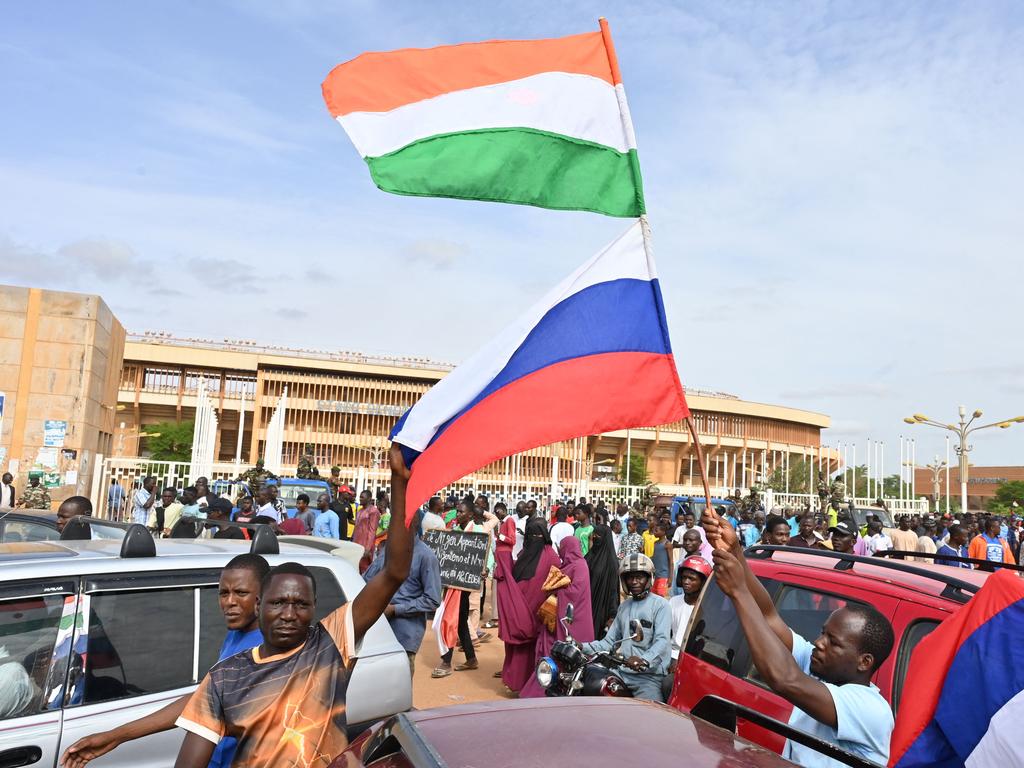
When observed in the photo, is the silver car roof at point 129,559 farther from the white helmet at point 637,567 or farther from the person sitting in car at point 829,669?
the person sitting in car at point 829,669

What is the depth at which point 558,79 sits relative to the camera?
3688mm

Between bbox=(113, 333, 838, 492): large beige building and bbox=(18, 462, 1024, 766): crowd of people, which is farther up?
bbox=(113, 333, 838, 492): large beige building

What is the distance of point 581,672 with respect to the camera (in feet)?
15.1

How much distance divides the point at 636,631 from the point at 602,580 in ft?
11.6

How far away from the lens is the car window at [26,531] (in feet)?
25.3

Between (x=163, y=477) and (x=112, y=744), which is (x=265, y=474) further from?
(x=112, y=744)

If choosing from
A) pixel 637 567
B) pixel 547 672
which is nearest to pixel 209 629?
pixel 547 672

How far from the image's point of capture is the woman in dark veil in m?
8.44

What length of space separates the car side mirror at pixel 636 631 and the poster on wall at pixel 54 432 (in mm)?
15231

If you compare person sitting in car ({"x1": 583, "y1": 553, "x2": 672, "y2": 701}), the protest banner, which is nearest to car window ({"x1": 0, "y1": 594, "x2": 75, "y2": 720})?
person sitting in car ({"x1": 583, "y1": 553, "x2": 672, "y2": 701})

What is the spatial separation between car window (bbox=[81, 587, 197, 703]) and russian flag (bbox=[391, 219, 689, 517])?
167cm

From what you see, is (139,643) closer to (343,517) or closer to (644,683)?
(644,683)

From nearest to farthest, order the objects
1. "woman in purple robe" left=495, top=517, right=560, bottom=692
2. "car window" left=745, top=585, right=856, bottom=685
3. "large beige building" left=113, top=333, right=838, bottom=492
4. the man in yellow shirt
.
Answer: "car window" left=745, top=585, right=856, bottom=685, "woman in purple robe" left=495, top=517, right=560, bottom=692, the man in yellow shirt, "large beige building" left=113, top=333, right=838, bottom=492

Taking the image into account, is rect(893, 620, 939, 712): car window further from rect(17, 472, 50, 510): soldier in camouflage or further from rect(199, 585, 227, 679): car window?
rect(17, 472, 50, 510): soldier in camouflage
